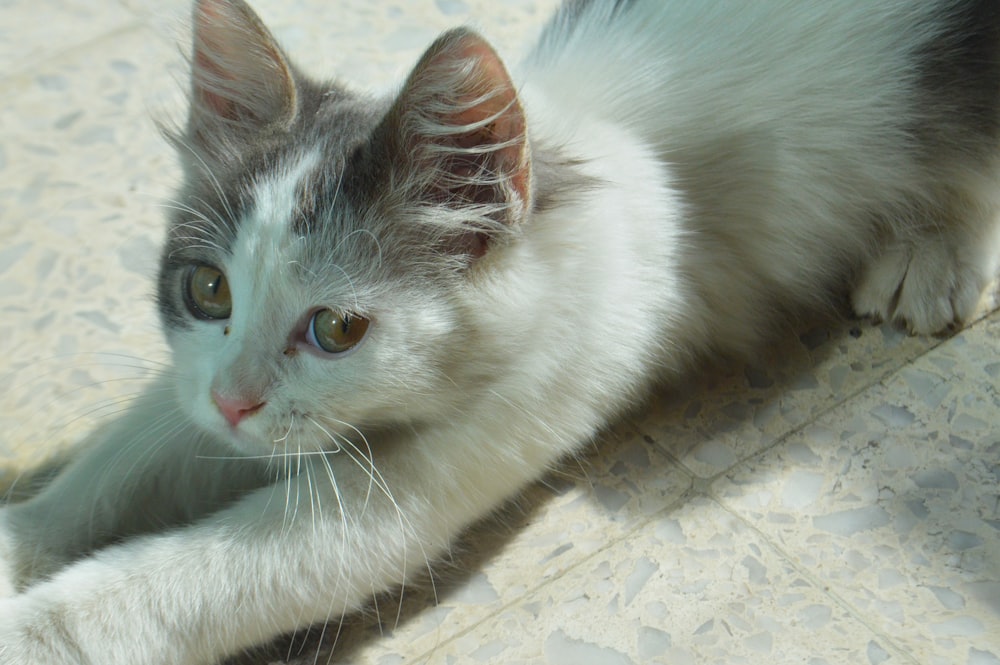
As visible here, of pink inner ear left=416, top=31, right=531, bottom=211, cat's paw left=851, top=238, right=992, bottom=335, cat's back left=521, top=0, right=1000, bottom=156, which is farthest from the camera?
cat's paw left=851, top=238, right=992, bottom=335

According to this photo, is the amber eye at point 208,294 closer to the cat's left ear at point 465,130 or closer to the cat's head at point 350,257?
the cat's head at point 350,257

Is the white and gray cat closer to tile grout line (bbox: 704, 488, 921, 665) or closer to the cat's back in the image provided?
the cat's back

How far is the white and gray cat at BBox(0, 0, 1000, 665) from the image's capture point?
5.35 feet

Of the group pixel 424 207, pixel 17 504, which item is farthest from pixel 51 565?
pixel 424 207

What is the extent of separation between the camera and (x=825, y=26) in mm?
2146

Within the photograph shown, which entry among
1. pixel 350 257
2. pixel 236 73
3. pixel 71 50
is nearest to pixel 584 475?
pixel 350 257

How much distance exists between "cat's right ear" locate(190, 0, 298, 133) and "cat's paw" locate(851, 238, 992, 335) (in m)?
1.25

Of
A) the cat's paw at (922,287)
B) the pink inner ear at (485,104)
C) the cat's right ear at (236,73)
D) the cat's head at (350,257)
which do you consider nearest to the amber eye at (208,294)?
the cat's head at (350,257)

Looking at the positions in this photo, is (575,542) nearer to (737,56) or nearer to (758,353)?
(758,353)

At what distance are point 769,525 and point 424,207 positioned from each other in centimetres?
82

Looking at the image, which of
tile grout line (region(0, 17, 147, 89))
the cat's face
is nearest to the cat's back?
the cat's face

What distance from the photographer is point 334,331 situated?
162 cm

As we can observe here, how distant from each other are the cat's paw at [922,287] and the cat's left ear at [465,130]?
0.97 m

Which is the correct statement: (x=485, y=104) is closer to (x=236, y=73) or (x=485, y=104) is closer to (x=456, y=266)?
(x=456, y=266)
